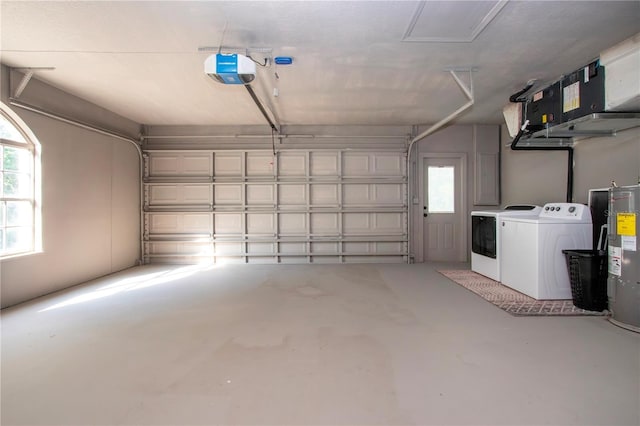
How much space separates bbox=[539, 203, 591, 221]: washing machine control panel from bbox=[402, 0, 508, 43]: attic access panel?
234cm

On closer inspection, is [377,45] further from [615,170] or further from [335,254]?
[335,254]

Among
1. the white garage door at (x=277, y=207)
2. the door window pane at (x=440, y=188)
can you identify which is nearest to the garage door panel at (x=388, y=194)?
the white garage door at (x=277, y=207)

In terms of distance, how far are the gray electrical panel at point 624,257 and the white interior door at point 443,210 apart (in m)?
3.02

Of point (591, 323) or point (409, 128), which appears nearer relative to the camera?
point (591, 323)

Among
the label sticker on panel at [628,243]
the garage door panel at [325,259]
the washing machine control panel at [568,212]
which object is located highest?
the washing machine control panel at [568,212]

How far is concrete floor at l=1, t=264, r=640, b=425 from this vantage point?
5.09 ft

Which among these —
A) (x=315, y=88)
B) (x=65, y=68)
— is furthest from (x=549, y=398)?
(x=65, y=68)

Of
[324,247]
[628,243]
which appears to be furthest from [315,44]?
[324,247]

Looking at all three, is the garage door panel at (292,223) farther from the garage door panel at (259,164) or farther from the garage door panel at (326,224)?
the garage door panel at (259,164)

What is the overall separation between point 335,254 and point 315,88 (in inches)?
125

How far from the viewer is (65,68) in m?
3.27

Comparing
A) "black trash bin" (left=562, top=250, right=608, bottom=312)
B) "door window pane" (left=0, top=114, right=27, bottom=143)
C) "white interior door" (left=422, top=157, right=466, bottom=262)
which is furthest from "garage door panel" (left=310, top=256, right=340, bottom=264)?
"door window pane" (left=0, top=114, right=27, bottom=143)

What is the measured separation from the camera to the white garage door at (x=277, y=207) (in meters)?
5.68

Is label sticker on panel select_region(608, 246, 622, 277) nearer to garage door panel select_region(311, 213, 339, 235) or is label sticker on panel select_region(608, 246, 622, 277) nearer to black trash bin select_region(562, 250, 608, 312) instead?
black trash bin select_region(562, 250, 608, 312)
